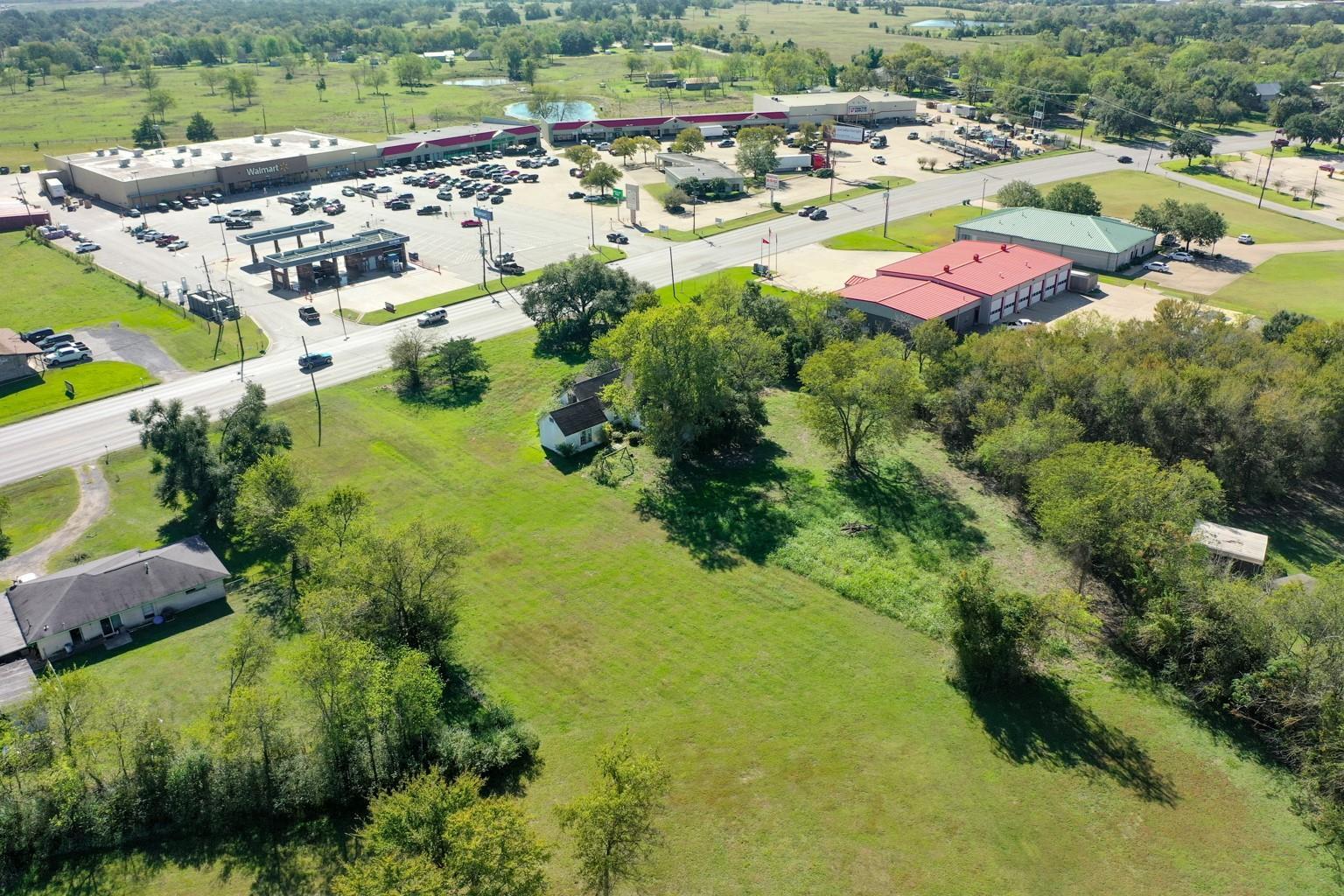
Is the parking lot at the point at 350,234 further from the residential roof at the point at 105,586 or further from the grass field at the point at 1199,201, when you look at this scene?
the grass field at the point at 1199,201

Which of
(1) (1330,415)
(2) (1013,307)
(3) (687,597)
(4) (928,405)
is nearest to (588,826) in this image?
(3) (687,597)


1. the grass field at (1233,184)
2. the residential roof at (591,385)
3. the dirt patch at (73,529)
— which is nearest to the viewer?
the dirt patch at (73,529)

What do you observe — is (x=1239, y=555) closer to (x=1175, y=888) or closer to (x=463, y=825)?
(x=1175, y=888)

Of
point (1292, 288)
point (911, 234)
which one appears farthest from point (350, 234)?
point (1292, 288)

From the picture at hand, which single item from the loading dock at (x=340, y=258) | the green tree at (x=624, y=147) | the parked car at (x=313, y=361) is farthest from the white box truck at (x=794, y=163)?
the parked car at (x=313, y=361)

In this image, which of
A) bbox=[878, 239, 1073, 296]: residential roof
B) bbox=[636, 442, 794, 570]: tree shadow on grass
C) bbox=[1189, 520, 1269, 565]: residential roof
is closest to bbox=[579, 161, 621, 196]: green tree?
bbox=[878, 239, 1073, 296]: residential roof

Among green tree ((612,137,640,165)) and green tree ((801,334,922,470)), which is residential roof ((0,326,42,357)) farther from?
green tree ((612,137,640,165))
